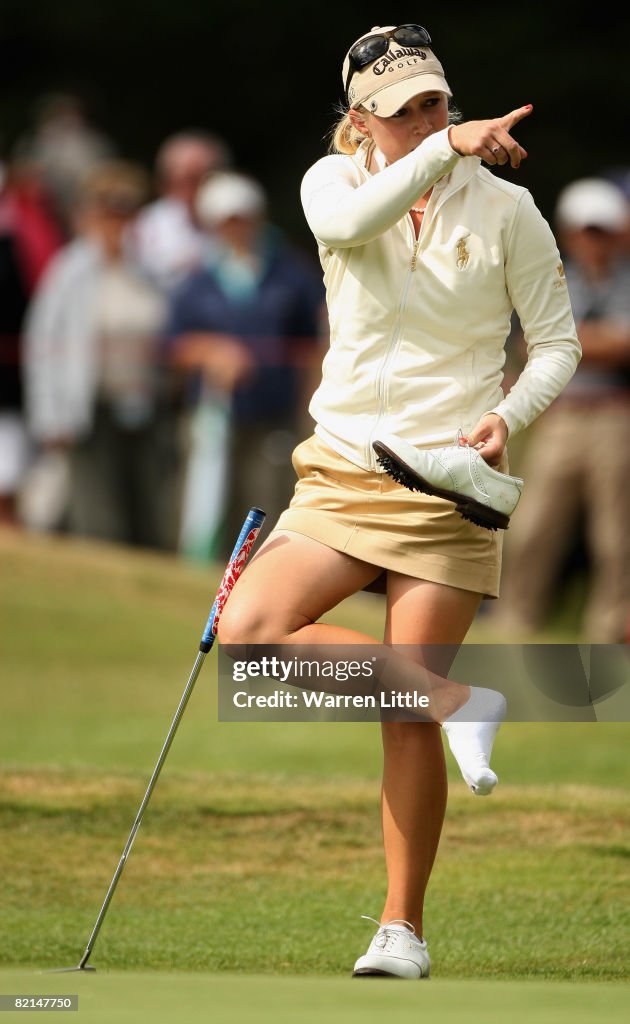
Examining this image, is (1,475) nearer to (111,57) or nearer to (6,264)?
(6,264)

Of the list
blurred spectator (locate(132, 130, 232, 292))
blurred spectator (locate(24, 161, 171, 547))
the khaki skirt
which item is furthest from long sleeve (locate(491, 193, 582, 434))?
blurred spectator (locate(132, 130, 232, 292))

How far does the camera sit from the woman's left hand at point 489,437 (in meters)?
5.03

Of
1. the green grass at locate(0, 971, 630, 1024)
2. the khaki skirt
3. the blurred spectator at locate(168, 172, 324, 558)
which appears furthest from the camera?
the blurred spectator at locate(168, 172, 324, 558)

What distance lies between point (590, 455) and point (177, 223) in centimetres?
388

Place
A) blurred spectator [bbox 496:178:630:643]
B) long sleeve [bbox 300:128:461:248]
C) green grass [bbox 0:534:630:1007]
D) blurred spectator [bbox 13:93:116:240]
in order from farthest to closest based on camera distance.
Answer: blurred spectator [bbox 13:93:116:240] → blurred spectator [bbox 496:178:630:643] → green grass [bbox 0:534:630:1007] → long sleeve [bbox 300:128:461:248]

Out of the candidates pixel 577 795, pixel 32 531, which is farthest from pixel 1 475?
pixel 577 795

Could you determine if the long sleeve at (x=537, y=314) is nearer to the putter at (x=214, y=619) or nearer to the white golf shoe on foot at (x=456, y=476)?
the white golf shoe on foot at (x=456, y=476)

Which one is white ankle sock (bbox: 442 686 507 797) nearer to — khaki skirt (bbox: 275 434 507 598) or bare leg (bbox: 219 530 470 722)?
bare leg (bbox: 219 530 470 722)

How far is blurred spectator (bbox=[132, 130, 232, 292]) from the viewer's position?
1408 centimetres

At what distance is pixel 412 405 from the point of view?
5098 mm

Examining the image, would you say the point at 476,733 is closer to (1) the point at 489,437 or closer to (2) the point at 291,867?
(1) the point at 489,437

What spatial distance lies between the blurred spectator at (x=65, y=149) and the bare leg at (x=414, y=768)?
1353 cm

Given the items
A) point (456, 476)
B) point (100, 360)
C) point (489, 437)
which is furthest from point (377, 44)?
point (100, 360)

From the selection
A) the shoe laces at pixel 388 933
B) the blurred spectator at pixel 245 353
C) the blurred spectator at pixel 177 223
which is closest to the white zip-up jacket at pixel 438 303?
the shoe laces at pixel 388 933
